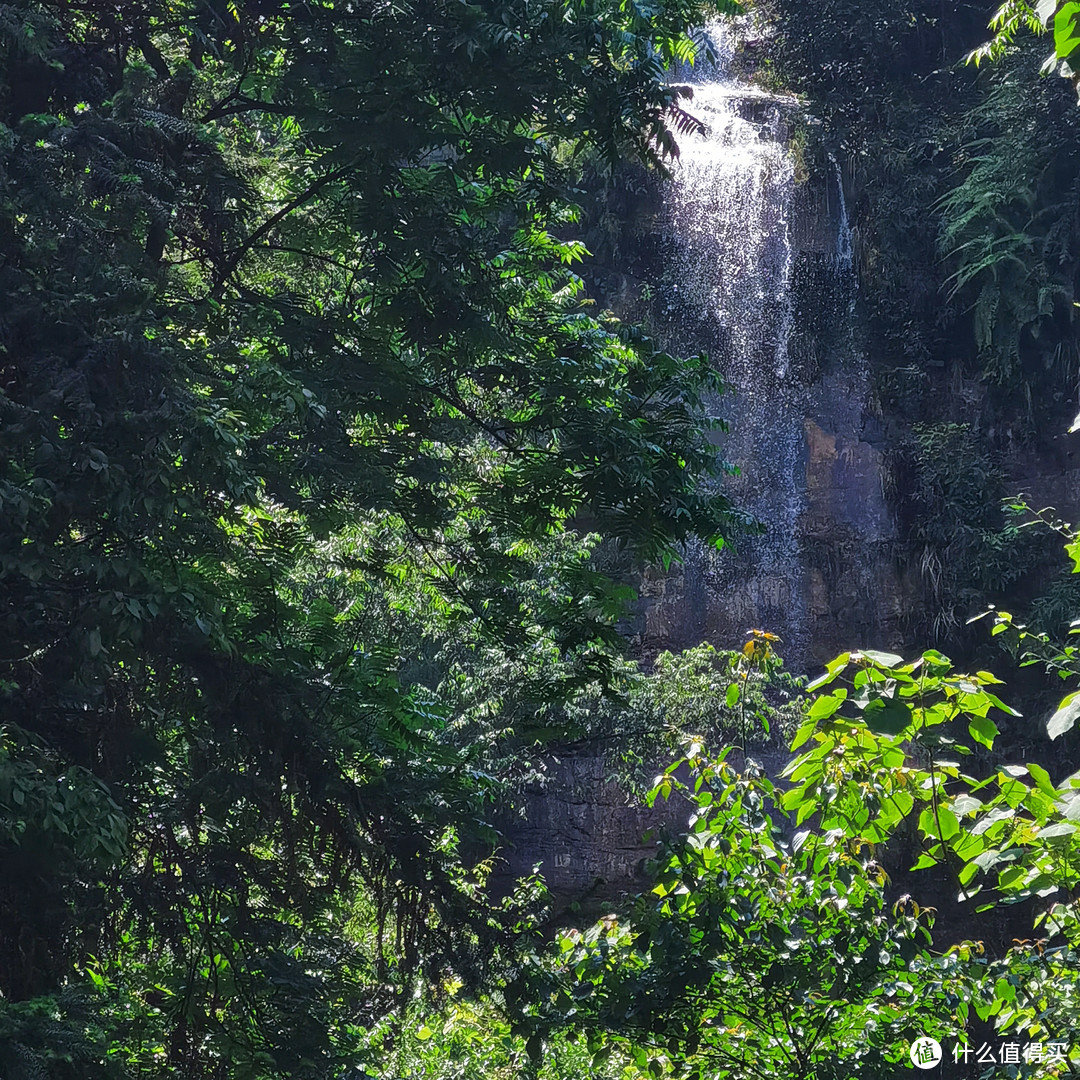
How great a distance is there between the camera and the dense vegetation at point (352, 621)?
3.34m

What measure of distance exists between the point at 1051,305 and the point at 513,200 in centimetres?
1186

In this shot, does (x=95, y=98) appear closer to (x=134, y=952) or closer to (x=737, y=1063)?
(x=134, y=952)

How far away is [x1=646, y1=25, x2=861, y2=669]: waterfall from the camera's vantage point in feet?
53.5

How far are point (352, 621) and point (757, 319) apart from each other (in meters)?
13.1

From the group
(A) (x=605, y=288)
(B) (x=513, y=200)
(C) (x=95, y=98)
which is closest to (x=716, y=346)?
(A) (x=605, y=288)

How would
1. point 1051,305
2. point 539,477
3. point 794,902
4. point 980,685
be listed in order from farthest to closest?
point 1051,305 → point 539,477 → point 794,902 → point 980,685

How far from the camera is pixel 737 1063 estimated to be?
12.7ft

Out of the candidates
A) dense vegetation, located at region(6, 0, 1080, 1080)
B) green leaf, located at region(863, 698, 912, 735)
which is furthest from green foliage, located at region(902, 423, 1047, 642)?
green leaf, located at region(863, 698, 912, 735)

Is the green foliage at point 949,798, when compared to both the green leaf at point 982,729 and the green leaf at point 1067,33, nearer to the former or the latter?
the green leaf at point 982,729

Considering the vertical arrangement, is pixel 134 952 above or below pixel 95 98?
below

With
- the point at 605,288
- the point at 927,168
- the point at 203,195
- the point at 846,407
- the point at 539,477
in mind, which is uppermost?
the point at 927,168

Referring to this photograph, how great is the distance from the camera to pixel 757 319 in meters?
17.3

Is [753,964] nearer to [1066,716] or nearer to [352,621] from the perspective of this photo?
[1066,716]

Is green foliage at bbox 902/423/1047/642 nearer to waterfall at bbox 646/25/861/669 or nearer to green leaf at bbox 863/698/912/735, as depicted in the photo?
waterfall at bbox 646/25/861/669
